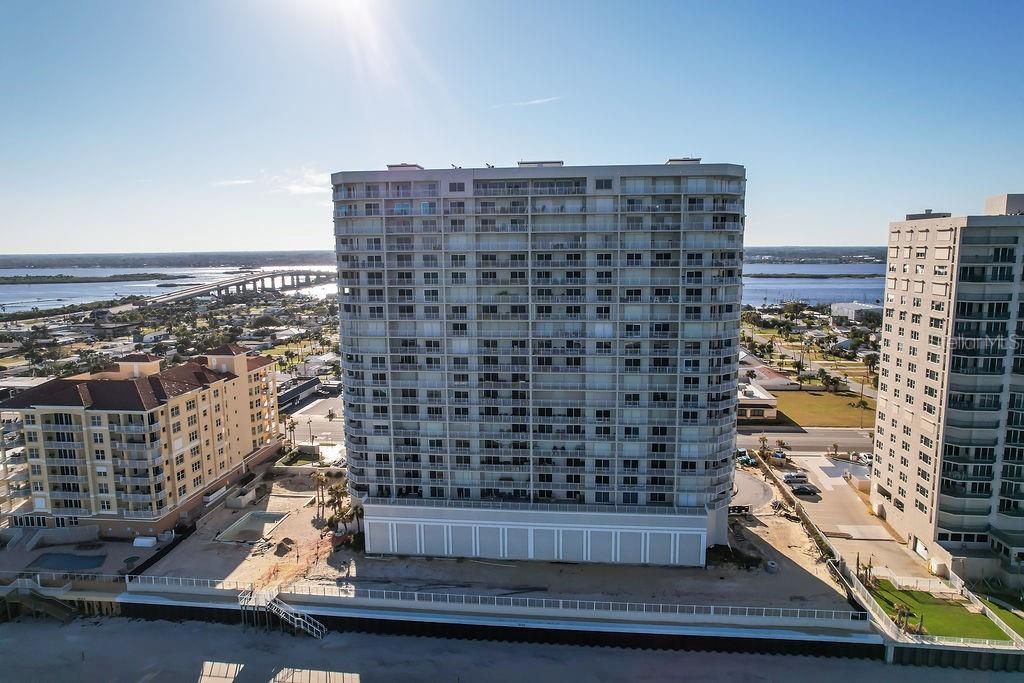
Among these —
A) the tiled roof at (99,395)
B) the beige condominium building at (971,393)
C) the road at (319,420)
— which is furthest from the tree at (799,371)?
the tiled roof at (99,395)

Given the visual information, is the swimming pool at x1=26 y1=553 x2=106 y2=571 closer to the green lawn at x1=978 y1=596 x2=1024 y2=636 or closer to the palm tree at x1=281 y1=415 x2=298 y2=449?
the palm tree at x1=281 y1=415 x2=298 y2=449

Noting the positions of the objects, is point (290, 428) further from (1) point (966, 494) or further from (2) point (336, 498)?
(1) point (966, 494)

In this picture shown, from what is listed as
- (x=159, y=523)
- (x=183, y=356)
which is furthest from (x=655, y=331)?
(x=183, y=356)

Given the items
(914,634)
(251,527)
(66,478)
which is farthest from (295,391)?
(914,634)

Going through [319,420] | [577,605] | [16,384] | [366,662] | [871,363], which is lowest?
[366,662]

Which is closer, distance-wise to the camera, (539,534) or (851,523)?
(539,534)

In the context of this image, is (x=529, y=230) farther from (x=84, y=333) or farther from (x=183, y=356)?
(x=84, y=333)
